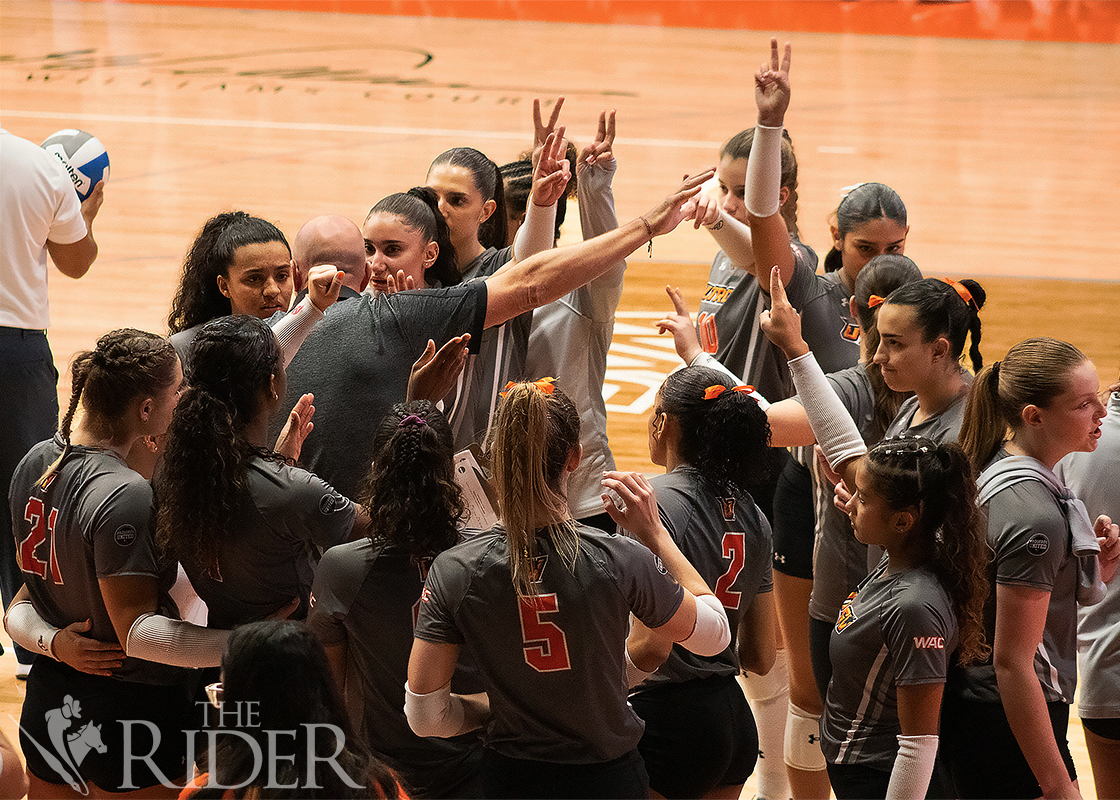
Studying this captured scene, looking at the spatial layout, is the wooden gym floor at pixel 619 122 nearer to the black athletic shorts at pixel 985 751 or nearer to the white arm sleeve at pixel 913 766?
the black athletic shorts at pixel 985 751

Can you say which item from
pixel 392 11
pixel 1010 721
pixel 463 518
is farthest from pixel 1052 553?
pixel 392 11

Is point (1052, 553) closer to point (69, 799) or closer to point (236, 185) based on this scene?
point (69, 799)

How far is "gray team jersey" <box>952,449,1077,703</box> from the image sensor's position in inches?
91.5

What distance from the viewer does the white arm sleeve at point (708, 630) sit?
223 centimetres

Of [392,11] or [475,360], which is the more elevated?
[392,11]

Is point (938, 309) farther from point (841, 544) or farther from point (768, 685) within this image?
point (768, 685)

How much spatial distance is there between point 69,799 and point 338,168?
8207 millimetres

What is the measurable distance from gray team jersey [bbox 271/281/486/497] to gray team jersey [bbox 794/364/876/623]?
3.01ft

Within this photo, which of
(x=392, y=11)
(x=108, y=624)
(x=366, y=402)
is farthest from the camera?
(x=392, y=11)

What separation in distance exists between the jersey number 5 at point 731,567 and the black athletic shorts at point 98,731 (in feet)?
3.71

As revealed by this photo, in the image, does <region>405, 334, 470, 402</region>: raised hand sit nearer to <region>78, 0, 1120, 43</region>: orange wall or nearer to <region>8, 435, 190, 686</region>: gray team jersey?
<region>8, 435, 190, 686</region>: gray team jersey

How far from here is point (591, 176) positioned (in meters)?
3.33

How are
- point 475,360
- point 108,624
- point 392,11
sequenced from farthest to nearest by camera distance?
point 392,11 < point 475,360 < point 108,624

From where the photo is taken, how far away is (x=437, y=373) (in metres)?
2.63
